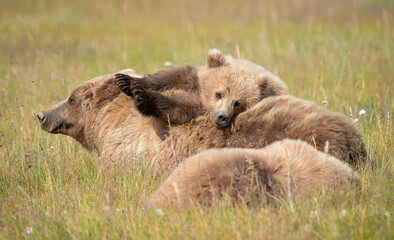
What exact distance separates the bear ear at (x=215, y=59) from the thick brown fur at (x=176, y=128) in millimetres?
1182

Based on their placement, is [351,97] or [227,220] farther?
[351,97]

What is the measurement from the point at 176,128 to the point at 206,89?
992 mm

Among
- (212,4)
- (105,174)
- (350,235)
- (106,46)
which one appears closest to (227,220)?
(350,235)

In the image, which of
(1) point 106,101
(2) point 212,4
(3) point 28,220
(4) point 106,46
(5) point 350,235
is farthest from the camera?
(2) point 212,4

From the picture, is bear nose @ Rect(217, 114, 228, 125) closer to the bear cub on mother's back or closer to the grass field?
the bear cub on mother's back

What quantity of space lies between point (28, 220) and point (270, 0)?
75.0 feet

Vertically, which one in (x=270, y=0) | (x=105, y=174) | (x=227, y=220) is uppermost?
(x=227, y=220)

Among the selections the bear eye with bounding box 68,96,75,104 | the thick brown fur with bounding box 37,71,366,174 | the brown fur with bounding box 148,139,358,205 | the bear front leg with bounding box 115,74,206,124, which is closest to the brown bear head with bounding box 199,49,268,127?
the bear front leg with bounding box 115,74,206,124

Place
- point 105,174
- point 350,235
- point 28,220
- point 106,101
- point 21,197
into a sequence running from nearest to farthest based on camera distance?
point 350,235
point 28,220
point 21,197
point 105,174
point 106,101

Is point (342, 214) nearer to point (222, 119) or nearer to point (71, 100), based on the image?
point (222, 119)

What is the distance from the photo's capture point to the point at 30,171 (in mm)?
5316

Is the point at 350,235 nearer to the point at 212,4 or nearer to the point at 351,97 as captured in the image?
the point at 351,97

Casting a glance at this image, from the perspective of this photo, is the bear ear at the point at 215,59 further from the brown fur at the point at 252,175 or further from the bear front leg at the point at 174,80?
the brown fur at the point at 252,175

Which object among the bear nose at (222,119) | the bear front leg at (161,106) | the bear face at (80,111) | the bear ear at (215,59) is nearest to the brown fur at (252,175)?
the bear nose at (222,119)
